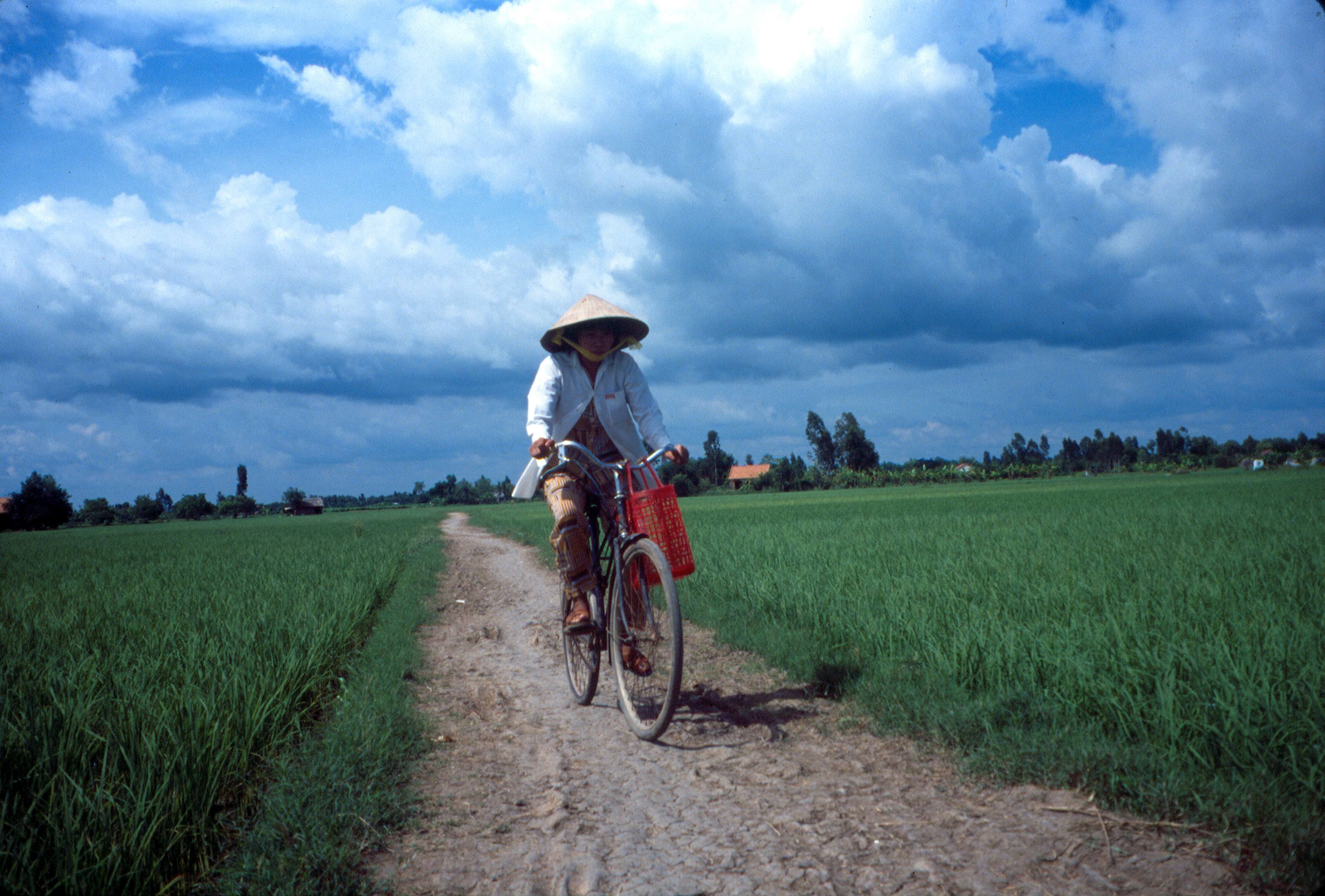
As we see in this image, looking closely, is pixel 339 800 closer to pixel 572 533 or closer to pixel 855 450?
pixel 572 533

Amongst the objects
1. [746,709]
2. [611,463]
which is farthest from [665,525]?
[746,709]

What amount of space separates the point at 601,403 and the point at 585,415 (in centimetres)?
14

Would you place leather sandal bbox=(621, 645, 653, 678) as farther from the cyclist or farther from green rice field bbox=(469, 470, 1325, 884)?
green rice field bbox=(469, 470, 1325, 884)

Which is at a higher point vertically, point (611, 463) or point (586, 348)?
point (586, 348)

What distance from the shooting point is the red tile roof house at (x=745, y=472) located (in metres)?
Result: 104

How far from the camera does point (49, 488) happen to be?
71562mm

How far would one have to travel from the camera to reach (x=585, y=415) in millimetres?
4324

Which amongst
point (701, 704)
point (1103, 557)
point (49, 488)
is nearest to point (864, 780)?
point (701, 704)

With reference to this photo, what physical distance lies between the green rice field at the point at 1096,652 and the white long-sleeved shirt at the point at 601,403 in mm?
1799

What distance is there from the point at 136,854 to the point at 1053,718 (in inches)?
132

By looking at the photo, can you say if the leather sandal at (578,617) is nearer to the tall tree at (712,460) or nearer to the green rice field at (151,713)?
the green rice field at (151,713)

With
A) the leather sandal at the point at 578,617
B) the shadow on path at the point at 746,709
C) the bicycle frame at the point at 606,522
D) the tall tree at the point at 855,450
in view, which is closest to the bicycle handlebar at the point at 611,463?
the bicycle frame at the point at 606,522

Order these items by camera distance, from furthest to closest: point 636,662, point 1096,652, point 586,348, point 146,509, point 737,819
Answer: point 146,509, point 586,348, point 636,662, point 1096,652, point 737,819

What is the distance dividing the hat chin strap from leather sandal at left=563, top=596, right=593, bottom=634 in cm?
146
